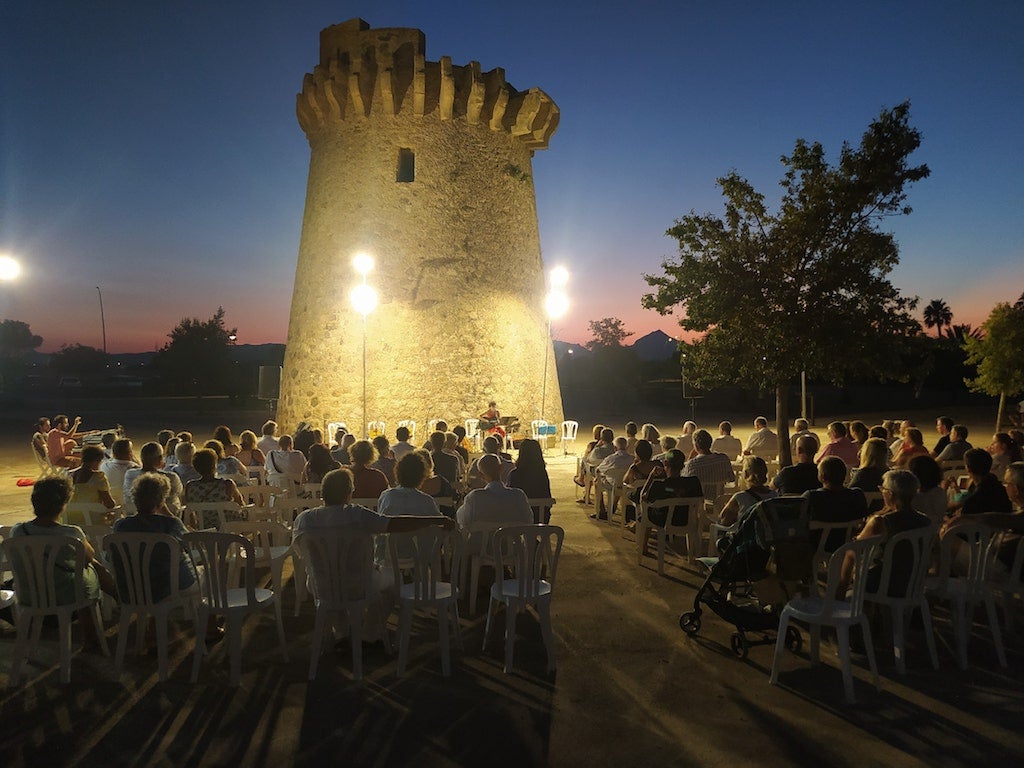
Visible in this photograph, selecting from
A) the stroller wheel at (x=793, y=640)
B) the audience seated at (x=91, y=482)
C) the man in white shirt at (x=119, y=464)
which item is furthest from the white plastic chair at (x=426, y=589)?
the man in white shirt at (x=119, y=464)

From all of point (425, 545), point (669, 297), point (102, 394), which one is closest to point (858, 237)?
point (669, 297)

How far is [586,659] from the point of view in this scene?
4070 mm

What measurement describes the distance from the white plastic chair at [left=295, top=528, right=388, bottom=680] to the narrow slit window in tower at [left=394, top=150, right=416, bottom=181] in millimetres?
12825

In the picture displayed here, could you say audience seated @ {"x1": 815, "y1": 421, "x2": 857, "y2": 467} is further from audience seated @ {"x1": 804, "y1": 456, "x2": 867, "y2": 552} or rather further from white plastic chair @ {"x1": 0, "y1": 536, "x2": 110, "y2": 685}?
white plastic chair @ {"x1": 0, "y1": 536, "x2": 110, "y2": 685}

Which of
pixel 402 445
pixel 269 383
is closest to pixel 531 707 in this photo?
pixel 402 445

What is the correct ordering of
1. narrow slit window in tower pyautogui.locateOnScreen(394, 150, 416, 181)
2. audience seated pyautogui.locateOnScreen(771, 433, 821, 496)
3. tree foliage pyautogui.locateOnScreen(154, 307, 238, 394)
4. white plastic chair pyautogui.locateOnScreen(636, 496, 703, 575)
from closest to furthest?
audience seated pyautogui.locateOnScreen(771, 433, 821, 496) → white plastic chair pyautogui.locateOnScreen(636, 496, 703, 575) → narrow slit window in tower pyautogui.locateOnScreen(394, 150, 416, 181) → tree foliage pyautogui.locateOnScreen(154, 307, 238, 394)

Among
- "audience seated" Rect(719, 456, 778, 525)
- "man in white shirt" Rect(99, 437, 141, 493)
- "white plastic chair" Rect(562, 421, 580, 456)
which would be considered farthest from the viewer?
"white plastic chair" Rect(562, 421, 580, 456)

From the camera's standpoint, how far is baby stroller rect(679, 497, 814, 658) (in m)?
3.92

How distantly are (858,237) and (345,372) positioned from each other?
10.5 meters

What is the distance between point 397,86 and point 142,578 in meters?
13.4

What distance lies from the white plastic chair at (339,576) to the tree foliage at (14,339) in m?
97.8

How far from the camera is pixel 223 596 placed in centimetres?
386

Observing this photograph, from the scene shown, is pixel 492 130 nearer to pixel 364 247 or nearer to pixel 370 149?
pixel 370 149

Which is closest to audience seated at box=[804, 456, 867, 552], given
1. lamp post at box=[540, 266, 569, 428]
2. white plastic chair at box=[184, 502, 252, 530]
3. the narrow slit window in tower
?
white plastic chair at box=[184, 502, 252, 530]
